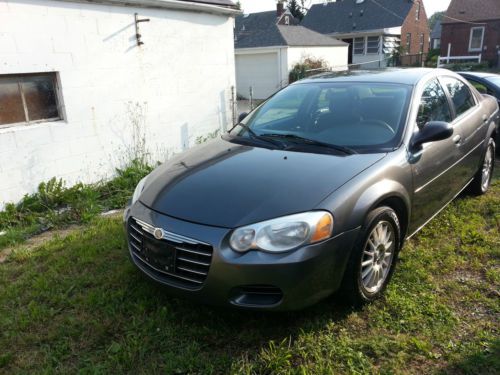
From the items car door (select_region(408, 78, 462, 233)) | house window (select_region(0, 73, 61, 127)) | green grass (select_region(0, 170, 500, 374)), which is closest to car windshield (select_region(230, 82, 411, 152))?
car door (select_region(408, 78, 462, 233))

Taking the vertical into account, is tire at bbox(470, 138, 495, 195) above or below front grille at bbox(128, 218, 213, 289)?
below

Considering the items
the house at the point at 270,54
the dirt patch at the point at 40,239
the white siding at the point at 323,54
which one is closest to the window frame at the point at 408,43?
the white siding at the point at 323,54

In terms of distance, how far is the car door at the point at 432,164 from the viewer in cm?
348

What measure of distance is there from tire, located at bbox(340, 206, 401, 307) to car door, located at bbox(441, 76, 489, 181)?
1.53 metres

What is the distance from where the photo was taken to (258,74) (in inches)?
916

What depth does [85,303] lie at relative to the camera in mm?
3311

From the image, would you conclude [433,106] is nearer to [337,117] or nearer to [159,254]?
[337,117]

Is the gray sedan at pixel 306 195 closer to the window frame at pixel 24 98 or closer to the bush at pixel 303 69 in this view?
the window frame at pixel 24 98

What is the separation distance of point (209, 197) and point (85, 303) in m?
1.36

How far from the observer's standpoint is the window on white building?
35.7 metres

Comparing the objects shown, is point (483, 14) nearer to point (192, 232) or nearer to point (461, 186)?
point (461, 186)

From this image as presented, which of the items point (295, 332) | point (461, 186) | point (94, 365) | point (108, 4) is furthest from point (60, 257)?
point (461, 186)

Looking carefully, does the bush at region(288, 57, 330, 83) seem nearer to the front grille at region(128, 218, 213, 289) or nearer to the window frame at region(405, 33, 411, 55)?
the window frame at region(405, 33, 411, 55)

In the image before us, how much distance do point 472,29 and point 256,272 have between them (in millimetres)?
39789
